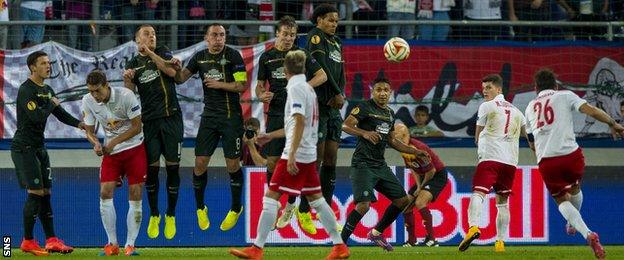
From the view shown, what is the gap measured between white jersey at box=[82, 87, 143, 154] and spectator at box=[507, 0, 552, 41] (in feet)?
28.4

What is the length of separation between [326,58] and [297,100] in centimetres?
257

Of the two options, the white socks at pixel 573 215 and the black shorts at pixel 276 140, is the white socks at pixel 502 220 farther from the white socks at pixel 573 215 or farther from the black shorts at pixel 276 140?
the black shorts at pixel 276 140

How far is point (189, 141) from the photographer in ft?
77.7

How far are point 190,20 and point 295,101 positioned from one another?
8322 mm

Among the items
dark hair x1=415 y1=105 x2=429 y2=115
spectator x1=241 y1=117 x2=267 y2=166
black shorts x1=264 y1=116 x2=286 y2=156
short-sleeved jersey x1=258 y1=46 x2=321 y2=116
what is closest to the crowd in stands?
dark hair x1=415 y1=105 x2=429 y2=115

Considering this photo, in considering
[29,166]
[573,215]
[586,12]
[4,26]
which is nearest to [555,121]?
[573,215]

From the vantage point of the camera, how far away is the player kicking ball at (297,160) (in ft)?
51.8

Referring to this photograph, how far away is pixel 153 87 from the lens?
19016mm

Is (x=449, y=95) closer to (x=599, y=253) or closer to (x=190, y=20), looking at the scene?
(x=190, y=20)

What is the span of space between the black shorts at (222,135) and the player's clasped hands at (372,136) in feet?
5.96

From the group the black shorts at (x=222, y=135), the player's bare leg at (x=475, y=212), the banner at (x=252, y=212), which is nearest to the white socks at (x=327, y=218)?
the black shorts at (x=222, y=135)

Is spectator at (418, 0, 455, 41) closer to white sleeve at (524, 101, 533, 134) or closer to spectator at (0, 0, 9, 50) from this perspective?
white sleeve at (524, 101, 533, 134)

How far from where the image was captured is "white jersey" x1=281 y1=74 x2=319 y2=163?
1577 centimetres

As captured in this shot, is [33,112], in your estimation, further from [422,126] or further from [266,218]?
[422,126]
